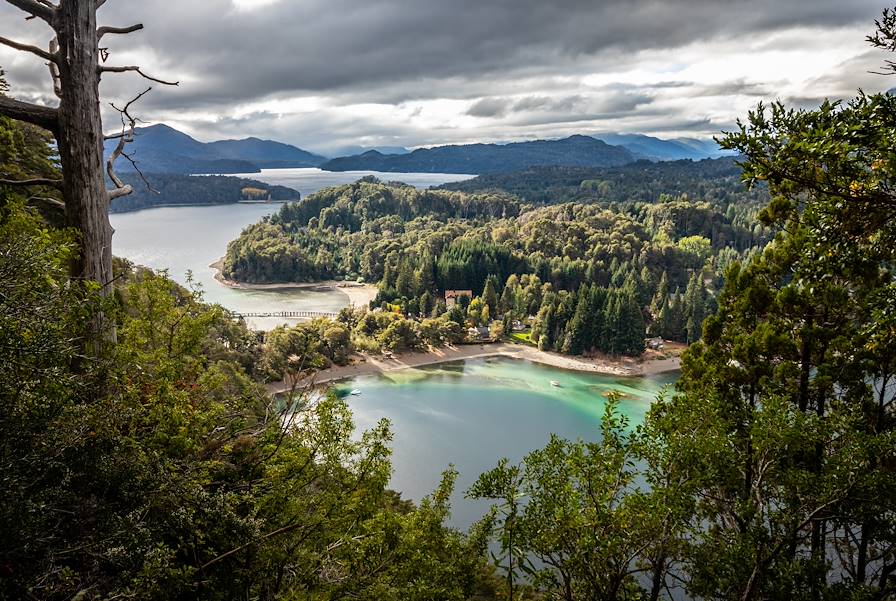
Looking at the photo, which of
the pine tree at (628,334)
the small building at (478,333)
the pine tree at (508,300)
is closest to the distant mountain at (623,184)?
the pine tree at (508,300)

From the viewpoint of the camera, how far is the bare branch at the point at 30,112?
11.9ft

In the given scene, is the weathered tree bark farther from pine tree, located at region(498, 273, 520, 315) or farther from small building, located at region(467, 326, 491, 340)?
pine tree, located at region(498, 273, 520, 315)

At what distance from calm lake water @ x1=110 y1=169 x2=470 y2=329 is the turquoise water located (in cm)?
1083

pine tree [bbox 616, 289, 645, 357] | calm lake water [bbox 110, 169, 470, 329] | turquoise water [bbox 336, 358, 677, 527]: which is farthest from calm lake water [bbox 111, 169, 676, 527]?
calm lake water [bbox 110, 169, 470, 329]

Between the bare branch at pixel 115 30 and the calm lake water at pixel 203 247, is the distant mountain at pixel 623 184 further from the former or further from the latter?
the bare branch at pixel 115 30

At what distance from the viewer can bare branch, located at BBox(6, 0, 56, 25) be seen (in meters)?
3.57

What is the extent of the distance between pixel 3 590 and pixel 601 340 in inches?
1471

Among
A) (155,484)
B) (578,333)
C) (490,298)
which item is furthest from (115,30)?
(490,298)

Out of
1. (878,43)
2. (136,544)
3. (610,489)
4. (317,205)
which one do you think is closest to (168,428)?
(136,544)

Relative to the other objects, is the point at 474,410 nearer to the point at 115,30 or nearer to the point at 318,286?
the point at 115,30

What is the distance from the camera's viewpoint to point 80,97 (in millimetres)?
3818

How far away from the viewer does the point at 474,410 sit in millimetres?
27156

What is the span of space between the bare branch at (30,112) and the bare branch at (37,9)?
0.58 metres

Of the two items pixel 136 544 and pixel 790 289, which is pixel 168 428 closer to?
pixel 136 544
